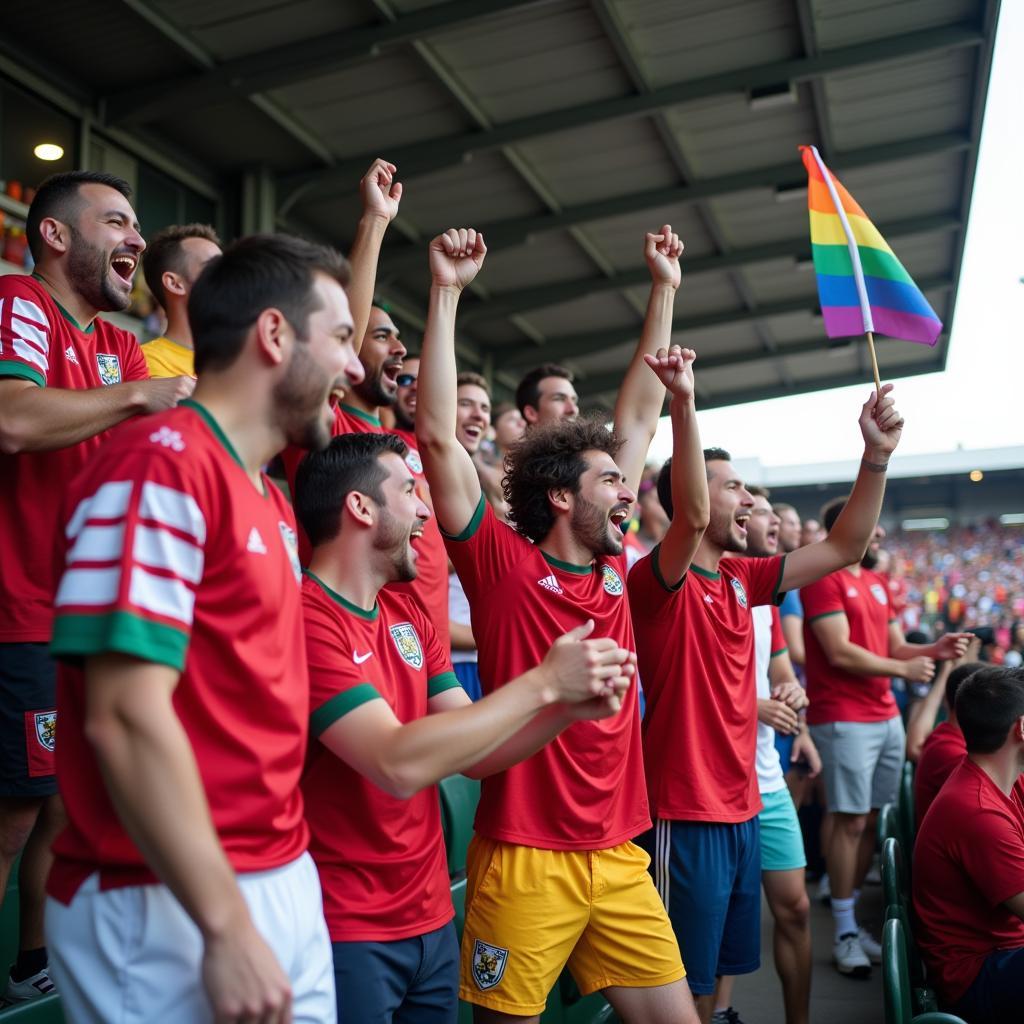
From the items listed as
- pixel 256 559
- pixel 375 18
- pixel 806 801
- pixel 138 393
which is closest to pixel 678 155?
pixel 375 18

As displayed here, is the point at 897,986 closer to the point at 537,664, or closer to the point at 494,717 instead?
the point at 537,664

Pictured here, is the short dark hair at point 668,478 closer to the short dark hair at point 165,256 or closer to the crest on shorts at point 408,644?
the crest on shorts at point 408,644

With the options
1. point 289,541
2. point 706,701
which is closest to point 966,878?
point 706,701

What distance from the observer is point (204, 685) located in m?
1.73

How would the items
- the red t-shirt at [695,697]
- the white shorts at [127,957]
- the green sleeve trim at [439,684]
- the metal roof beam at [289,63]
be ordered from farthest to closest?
the metal roof beam at [289,63] → the red t-shirt at [695,697] → the green sleeve trim at [439,684] → the white shorts at [127,957]

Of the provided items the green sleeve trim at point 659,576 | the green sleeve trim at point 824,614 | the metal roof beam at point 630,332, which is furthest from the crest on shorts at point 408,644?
the metal roof beam at point 630,332

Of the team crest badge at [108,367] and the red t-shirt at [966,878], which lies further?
the red t-shirt at [966,878]

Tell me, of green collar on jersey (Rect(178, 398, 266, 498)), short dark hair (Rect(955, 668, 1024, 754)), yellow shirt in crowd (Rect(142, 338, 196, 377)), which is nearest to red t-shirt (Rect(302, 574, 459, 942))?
green collar on jersey (Rect(178, 398, 266, 498))

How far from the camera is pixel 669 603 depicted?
375 centimetres

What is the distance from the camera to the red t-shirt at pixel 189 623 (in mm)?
1580

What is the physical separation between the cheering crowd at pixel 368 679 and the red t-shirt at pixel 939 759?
0.63 metres

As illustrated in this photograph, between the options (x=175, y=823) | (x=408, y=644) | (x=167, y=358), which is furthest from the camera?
(x=167, y=358)

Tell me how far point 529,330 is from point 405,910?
14448 mm

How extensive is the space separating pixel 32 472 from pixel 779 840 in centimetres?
301
